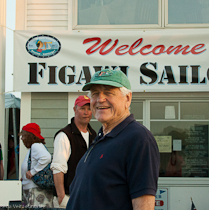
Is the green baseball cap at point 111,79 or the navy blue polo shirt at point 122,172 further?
the green baseball cap at point 111,79

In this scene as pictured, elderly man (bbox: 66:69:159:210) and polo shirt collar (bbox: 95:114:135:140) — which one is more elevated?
polo shirt collar (bbox: 95:114:135:140)

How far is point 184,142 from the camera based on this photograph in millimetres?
5926

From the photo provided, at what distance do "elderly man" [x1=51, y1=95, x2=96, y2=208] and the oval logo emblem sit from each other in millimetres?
2259

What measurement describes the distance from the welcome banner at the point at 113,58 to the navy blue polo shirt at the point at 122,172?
401 centimetres

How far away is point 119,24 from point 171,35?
966 mm

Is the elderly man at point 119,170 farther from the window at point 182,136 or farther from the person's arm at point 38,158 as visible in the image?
the window at point 182,136

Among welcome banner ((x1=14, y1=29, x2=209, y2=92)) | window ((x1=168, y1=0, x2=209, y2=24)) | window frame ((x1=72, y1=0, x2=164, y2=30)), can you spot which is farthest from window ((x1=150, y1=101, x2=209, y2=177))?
window ((x1=168, y1=0, x2=209, y2=24))

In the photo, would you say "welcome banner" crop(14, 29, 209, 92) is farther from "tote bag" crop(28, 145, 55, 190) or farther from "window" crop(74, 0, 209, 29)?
"tote bag" crop(28, 145, 55, 190)

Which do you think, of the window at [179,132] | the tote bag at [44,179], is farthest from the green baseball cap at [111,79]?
the window at [179,132]

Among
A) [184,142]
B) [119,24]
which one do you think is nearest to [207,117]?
[184,142]

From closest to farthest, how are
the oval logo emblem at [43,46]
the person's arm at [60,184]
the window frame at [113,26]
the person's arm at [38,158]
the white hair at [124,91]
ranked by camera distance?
the white hair at [124,91] < the person's arm at [60,184] < the person's arm at [38,158] < the oval logo emblem at [43,46] < the window frame at [113,26]

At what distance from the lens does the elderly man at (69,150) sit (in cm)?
363

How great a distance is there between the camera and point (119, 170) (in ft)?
5.71

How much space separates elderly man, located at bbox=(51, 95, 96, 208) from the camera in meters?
3.63
